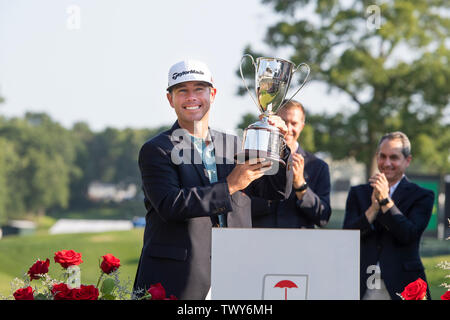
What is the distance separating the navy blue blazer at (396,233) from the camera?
11.9 ft

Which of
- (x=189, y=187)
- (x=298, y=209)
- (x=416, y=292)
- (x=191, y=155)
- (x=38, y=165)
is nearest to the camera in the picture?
(x=416, y=292)

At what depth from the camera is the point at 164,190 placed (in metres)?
2.50

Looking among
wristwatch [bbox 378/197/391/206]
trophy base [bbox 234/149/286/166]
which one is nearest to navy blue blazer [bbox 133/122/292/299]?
trophy base [bbox 234/149/286/166]

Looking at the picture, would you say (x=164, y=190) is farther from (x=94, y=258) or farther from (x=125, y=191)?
(x=125, y=191)

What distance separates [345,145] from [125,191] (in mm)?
46782

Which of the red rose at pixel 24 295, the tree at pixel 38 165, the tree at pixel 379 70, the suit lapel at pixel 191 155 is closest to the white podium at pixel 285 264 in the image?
the red rose at pixel 24 295

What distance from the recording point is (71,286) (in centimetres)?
204

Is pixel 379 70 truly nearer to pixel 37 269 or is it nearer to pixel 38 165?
pixel 37 269

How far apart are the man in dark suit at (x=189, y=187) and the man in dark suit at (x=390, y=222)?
3.61 feet

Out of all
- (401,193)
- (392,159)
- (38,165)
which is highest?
(392,159)

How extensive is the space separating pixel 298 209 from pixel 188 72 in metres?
1.49

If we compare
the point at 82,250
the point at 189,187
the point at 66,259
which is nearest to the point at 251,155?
the point at 189,187

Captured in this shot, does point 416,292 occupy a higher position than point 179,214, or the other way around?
point 179,214

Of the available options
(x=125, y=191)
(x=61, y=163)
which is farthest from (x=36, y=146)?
(x=125, y=191)
